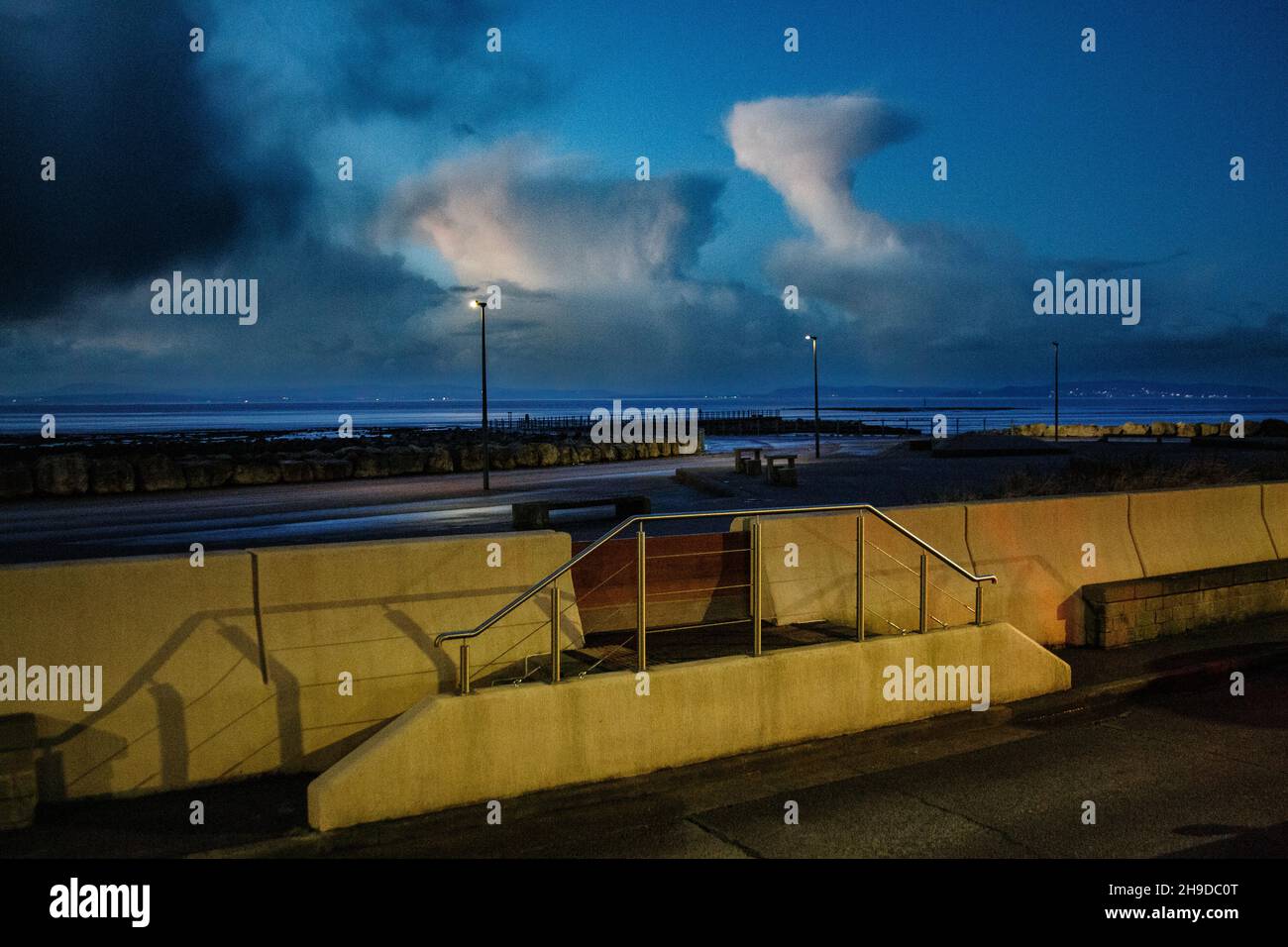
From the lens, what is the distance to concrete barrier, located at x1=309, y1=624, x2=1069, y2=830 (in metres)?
5.73

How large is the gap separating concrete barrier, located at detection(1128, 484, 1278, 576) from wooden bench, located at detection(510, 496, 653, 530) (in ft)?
33.8

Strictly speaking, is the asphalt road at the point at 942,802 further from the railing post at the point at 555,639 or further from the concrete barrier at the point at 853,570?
the concrete barrier at the point at 853,570

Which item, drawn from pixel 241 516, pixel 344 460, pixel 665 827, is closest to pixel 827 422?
pixel 344 460

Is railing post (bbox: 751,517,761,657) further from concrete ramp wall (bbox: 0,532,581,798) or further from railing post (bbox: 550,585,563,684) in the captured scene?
concrete ramp wall (bbox: 0,532,581,798)

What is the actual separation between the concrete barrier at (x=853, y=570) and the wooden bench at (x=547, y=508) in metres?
9.01

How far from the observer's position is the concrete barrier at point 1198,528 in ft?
37.2

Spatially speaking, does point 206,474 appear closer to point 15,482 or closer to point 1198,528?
point 15,482

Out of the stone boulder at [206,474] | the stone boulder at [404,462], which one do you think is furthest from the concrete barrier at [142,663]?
the stone boulder at [404,462]

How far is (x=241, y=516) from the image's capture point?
22516 millimetres

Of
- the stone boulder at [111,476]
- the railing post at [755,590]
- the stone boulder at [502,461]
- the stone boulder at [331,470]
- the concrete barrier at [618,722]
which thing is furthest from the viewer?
the stone boulder at [502,461]

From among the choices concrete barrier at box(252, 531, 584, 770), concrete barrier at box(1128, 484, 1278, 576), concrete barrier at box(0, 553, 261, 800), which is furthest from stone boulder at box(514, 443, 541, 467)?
concrete barrier at box(0, 553, 261, 800)
